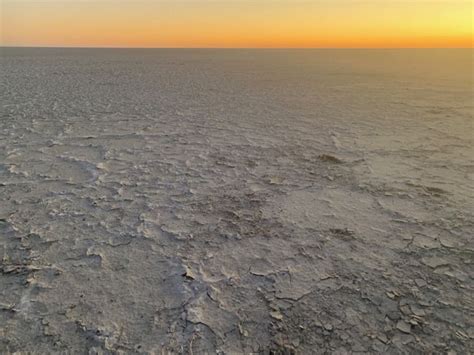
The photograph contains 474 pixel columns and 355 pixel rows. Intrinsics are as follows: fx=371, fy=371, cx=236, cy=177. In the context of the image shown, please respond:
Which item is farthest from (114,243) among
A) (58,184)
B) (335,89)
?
(335,89)

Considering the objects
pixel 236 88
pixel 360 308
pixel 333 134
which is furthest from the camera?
pixel 236 88

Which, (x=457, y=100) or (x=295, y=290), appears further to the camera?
(x=457, y=100)

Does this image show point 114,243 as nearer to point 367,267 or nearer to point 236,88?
point 367,267

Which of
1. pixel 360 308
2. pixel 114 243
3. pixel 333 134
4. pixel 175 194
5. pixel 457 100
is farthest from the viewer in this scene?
pixel 457 100

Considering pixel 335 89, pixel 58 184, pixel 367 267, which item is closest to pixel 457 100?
pixel 335 89

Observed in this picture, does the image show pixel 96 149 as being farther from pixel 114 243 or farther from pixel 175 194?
pixel 114 243

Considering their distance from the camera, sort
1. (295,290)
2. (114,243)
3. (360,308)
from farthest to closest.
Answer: (114,243) < (295,290) < (360,308)
